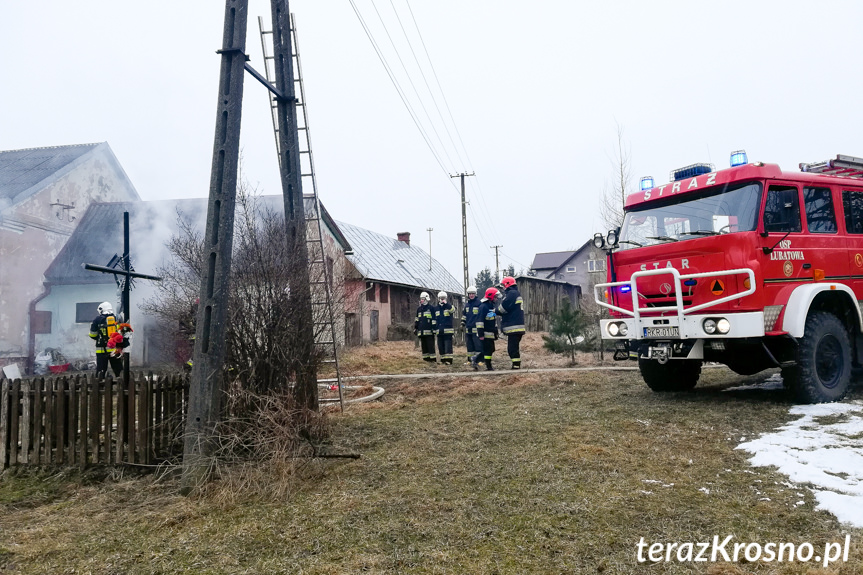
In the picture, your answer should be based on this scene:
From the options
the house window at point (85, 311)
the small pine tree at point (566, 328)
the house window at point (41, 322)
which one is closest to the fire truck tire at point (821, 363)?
the small pine tree at point (566, 328)

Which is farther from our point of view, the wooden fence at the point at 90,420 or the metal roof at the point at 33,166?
the metal roof at the point at 33,166

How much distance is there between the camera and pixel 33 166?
23.8 m

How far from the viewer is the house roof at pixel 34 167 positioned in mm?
21391

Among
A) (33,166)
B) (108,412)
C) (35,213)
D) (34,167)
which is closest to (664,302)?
(108,412)

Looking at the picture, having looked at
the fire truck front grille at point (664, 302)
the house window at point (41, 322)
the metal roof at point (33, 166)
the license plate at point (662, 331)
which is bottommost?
the license plate at point (662, 331)

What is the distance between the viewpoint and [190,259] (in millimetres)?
7105

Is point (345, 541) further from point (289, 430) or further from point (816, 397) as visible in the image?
point (816, 397)

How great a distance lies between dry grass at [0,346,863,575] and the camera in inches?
139

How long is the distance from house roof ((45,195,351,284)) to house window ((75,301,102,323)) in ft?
2.72

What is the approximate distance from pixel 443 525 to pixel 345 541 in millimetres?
651

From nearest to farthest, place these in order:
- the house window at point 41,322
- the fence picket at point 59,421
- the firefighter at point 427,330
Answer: the fence picket at point 59,421 → the firefighter at point 427,330 → the house window at point 41,322

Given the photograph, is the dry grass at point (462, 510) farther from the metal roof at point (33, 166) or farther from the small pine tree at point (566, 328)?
the metal roof at point (33, 166)

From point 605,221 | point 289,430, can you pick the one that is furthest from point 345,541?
point 605,221

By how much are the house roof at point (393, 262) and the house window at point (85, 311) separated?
10266mm
